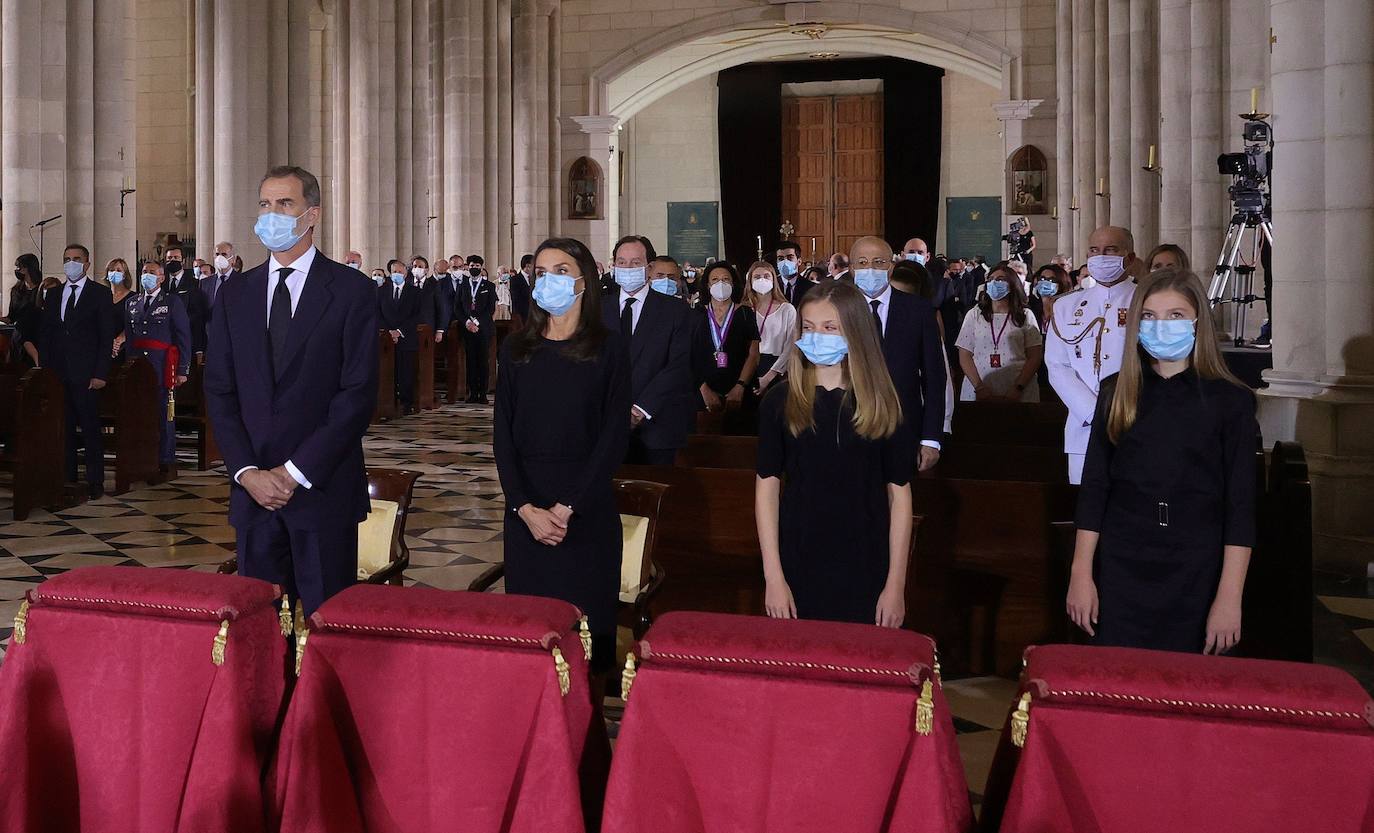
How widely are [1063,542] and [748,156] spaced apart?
34073mm

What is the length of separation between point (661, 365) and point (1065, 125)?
21.5 metres

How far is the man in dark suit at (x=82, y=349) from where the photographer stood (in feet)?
32.7

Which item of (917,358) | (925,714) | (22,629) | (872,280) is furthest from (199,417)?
(925,714)

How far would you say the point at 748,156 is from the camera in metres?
38.2

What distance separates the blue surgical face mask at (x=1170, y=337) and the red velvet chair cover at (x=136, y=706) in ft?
7.44

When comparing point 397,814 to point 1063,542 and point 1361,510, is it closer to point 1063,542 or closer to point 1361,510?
point 1063,542

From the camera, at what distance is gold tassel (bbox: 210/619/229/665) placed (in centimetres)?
232

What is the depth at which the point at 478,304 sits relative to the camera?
18859 millimetres

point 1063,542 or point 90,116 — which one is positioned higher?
point 90,116

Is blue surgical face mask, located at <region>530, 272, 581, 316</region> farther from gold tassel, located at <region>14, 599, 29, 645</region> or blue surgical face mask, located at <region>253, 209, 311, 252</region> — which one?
gold tassel, located at <region>14, 599, 29, 645</region>

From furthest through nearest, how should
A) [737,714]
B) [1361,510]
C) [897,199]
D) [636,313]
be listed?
[897,199] < [1361,510] < [636,313] < [737,714]

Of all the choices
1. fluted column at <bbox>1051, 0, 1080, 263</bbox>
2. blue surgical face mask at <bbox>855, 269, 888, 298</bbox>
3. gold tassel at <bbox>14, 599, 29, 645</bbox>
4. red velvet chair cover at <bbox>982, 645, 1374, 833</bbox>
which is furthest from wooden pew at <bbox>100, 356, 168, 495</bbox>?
fluted column at <bbox>1051, 0, 1080, 263</bbox>

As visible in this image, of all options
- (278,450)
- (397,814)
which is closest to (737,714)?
(397,814)

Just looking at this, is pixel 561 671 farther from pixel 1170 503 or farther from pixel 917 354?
pixel 917 354
